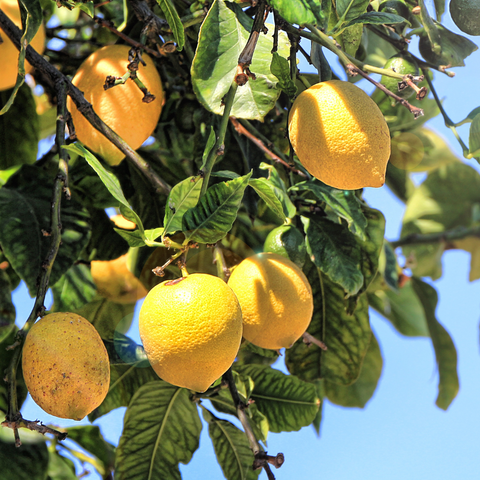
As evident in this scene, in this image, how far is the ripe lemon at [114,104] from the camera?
56 centimetres

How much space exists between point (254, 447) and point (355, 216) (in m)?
0.23

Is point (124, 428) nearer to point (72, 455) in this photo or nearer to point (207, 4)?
point (72, 455)

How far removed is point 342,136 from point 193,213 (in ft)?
0.42

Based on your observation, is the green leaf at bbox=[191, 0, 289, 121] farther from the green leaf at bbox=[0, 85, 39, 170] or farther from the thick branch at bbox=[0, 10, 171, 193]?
the green leaf at bbox=[0, 85, 39, 170]

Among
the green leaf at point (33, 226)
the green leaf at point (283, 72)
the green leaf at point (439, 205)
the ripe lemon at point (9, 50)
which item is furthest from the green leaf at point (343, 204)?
the green leaf at point (439, 205)

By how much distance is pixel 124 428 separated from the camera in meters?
0.60

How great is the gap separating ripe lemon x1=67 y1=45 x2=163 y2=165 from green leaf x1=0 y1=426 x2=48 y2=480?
31cm

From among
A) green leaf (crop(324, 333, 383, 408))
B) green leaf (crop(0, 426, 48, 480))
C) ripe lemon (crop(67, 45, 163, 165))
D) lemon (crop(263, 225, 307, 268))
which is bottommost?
green leaf (crop(324, 333, 383, 408))

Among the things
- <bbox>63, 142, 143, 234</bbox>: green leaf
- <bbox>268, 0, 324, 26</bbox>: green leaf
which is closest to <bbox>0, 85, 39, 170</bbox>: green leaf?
<bbox>63, 142, 143, 234</bbox>: green leaf

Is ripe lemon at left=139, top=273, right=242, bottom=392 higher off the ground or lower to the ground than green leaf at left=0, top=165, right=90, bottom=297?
lower

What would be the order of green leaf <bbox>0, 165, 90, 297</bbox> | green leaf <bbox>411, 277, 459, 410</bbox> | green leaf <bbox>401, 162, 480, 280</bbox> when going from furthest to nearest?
green leaf <bbox>401, 162, 480, 280</bbox> → green leaf <bbox>411, 277, 459, 410</bbox> → green leaf <bbox>0, 165, 90, 297</bbox>

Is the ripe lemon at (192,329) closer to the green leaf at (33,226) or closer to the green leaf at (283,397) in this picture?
the green leaf at (33,226)

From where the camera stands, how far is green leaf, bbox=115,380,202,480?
1.97 feet

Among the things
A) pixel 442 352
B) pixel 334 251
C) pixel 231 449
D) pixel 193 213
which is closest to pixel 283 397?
pixel 231 449
